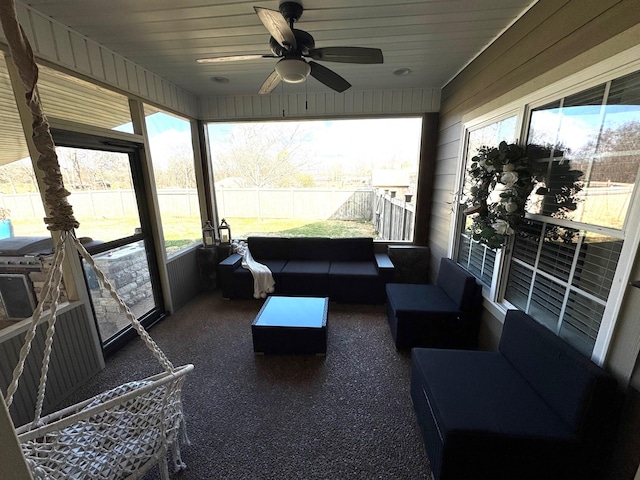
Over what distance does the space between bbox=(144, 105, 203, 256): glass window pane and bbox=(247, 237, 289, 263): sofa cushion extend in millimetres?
833

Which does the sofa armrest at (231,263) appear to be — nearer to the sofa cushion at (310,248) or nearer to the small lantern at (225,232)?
the small lantern at (225,232)

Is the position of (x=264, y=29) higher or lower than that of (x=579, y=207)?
higher

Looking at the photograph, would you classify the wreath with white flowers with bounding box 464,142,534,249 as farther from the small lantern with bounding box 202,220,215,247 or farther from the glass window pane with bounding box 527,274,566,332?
the small lantern with bounding box 202,220,215,247

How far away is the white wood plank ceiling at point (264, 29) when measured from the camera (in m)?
1.82

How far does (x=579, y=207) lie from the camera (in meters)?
1.56

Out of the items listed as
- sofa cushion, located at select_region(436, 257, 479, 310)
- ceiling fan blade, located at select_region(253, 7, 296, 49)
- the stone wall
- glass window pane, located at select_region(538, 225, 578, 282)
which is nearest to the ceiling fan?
ceiling fan blade, located at select_region(253, 7, 296, 49)

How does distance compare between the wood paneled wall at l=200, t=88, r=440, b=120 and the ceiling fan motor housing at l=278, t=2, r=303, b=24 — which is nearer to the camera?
the ceiling fan motor housing at l=278, t=2, r=303, b=24

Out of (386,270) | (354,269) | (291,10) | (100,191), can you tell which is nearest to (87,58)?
(100,191)

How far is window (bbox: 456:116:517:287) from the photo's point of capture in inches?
86.9

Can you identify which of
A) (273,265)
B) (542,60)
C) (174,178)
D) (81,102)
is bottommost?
(273,265)

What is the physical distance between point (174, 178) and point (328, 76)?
2.41 metres

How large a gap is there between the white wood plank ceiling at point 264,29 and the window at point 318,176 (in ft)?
3.78

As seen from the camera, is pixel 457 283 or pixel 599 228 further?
pixel 457 283

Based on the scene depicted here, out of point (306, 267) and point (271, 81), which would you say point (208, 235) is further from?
point (271, 81)
